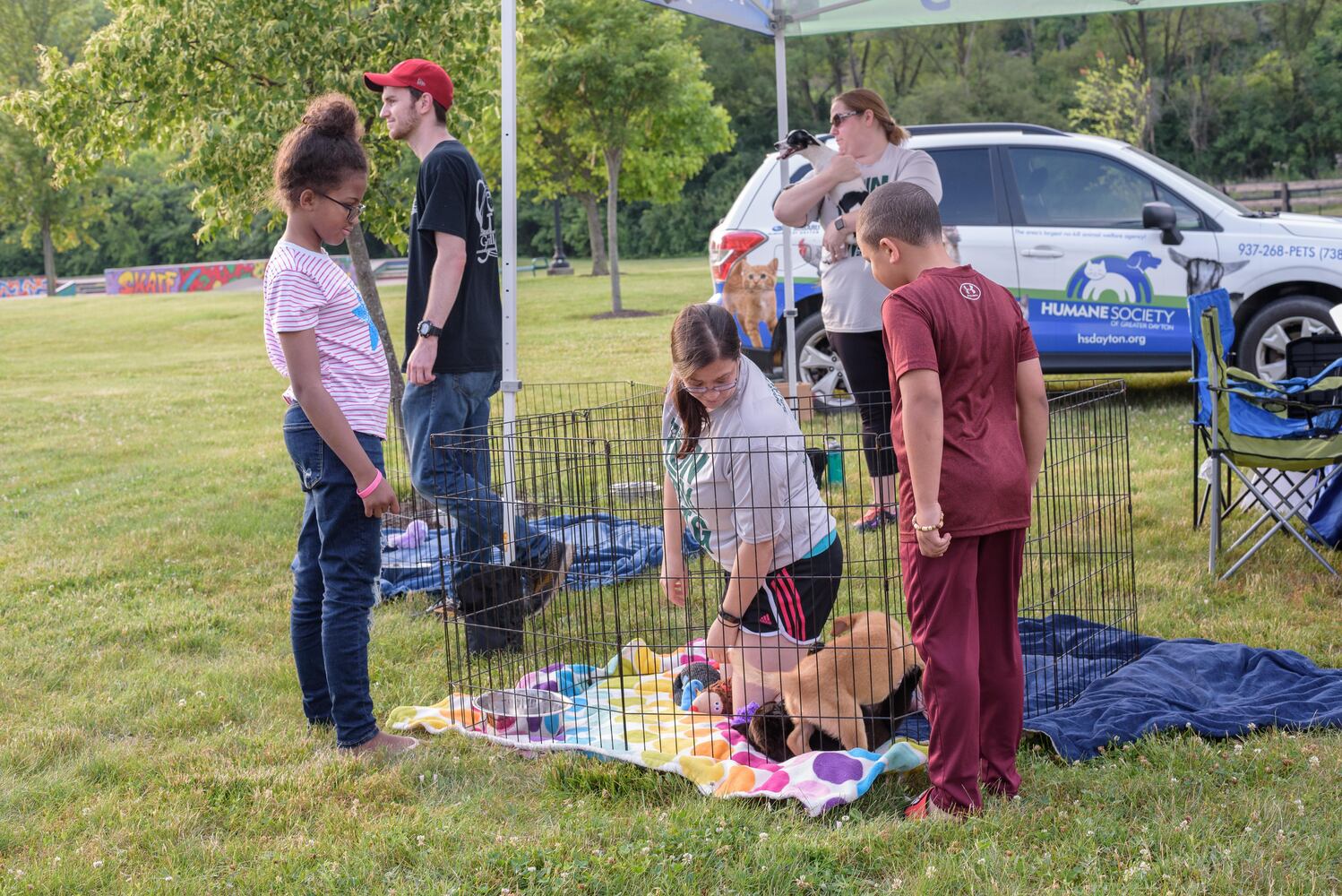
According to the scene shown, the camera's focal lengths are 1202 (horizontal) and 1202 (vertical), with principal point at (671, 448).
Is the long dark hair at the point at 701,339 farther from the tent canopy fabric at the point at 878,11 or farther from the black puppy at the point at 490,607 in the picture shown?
the tent canopy fabric at the point at 878,11

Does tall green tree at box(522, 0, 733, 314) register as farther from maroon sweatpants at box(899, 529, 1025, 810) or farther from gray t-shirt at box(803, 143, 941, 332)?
maroon sweatpants at box(899, 529, 1025, 810)

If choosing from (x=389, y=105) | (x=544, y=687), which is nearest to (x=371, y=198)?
(x=389, y=105)

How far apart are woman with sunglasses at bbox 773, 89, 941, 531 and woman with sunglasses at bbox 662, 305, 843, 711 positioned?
1479mm

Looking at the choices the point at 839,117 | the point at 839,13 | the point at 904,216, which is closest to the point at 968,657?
the point at 904,216

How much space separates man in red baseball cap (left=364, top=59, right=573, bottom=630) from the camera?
4.10 m

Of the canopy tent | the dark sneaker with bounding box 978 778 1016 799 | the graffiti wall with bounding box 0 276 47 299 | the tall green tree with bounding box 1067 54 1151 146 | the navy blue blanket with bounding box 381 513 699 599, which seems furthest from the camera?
the graffiti wall with bounding box 0 276 47 299

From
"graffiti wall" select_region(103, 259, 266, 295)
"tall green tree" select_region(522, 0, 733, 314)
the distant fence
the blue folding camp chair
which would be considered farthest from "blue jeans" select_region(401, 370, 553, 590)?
"graffiti wall" select_region(103, 259, 266, 295)

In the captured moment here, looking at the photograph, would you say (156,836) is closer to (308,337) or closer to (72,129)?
(308,337)

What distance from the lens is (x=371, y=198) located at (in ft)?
25.5

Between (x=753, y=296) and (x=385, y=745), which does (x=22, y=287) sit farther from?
(x=385, y=745)

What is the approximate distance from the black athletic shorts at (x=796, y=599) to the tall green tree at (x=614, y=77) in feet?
63.8

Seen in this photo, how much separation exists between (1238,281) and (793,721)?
20.2 ft

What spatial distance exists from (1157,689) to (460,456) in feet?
7.75

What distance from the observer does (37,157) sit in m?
34.8
